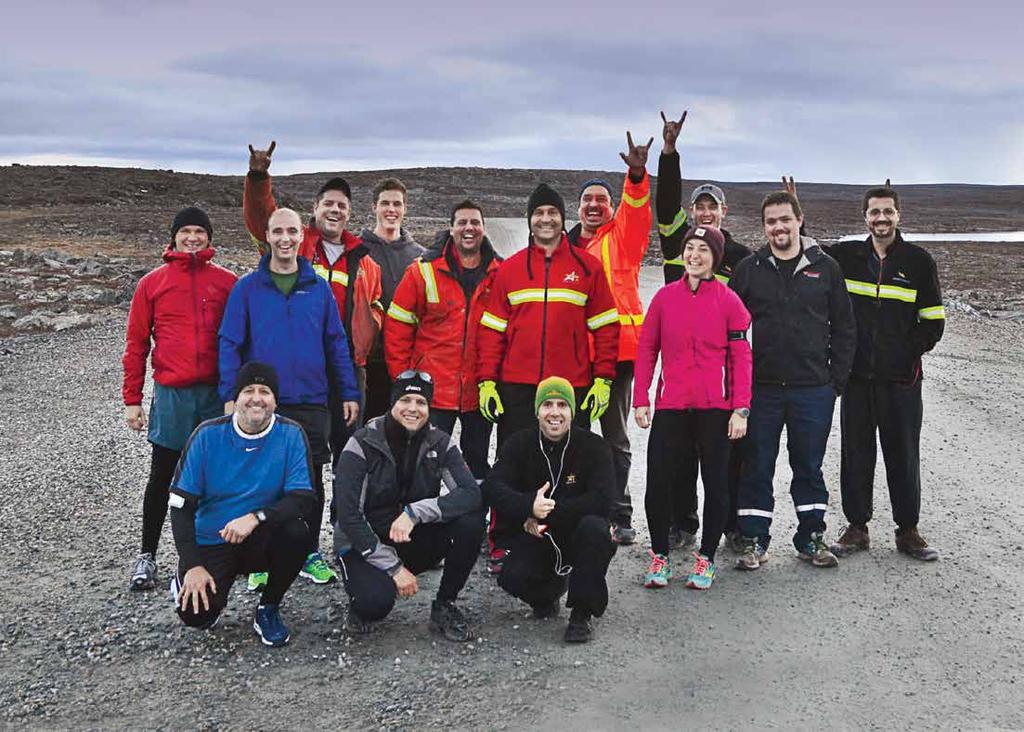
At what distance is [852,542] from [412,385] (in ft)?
9.67

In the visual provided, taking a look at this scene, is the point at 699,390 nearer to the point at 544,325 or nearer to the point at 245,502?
the point at 544,325

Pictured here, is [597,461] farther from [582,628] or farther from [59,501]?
[59,501]

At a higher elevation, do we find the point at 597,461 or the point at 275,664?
the point at 597,461

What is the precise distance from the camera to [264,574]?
545 centimetres

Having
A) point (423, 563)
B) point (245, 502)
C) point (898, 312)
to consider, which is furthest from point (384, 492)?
point (898, 312)

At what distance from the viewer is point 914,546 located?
5.85 m

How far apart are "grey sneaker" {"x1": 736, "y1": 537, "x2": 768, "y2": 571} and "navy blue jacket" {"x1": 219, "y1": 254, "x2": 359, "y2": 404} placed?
2.56 m

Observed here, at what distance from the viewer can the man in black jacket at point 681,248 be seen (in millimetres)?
5930

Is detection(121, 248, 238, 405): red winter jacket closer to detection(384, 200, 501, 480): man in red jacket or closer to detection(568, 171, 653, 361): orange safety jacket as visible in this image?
detection(384, 200, 501, 480): man in red jacket

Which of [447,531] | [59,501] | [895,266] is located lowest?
[59,501]

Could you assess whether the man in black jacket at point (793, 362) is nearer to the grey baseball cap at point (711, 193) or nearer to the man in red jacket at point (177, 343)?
the grey baseball cap at point (711, 193)

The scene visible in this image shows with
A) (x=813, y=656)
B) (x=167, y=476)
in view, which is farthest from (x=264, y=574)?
(x=813, y=656)

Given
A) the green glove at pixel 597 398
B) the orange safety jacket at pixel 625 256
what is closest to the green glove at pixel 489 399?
the green glove at pixel 597 398

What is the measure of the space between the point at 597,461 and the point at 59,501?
13.8 ft
